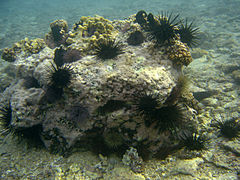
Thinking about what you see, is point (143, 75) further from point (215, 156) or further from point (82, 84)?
point (215, 156)

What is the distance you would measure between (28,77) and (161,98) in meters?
4.76

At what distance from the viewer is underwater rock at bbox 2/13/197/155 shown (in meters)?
3.79

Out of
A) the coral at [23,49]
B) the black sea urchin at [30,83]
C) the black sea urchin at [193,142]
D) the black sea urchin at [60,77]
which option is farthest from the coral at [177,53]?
the coral at [23,49]

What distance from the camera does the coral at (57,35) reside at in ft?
22.5

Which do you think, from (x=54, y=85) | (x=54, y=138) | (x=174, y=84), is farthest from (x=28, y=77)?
(x=174, y=84)

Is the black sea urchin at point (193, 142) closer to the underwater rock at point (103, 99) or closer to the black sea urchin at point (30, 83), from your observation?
the underwater rock at point (103, 99)

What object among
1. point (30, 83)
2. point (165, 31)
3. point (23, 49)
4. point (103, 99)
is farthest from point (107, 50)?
point (23, 49)

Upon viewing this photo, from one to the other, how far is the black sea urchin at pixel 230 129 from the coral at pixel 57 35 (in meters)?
7.06

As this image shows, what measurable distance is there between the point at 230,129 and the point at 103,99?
4004 millimetres

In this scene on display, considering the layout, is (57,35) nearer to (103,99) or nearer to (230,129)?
(103,99)

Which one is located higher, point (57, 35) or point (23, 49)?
point (57, 35)

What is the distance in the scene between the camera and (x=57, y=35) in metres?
6.96

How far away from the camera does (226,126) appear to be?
4574 mm

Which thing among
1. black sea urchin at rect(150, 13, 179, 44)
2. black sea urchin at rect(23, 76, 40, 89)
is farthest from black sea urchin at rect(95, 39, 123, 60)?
black sea urchin at rect(23, 76, 40, 89)
